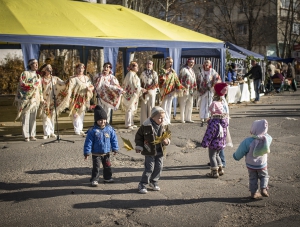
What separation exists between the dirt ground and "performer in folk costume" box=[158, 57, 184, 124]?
8.89 ft

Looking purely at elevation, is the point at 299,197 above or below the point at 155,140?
below

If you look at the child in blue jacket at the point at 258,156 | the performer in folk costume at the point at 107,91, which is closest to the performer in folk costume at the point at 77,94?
the performer in folk costume at the point at 107,91

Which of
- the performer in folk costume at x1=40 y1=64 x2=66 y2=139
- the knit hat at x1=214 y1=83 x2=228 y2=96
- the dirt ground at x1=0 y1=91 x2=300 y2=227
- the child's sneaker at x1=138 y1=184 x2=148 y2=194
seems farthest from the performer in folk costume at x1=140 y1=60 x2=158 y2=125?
the child's sneaker at x1=138 y1=184 x2=148 y2=194

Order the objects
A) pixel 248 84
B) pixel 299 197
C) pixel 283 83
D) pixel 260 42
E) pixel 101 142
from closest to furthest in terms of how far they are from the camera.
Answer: pixel 299 197 < pixel 101 142 < pixel 248 84 < pixel 283 83 < pixel 260 42

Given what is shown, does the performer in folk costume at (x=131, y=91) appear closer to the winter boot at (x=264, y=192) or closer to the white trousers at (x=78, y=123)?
the white trousers at (x=78, y=123)

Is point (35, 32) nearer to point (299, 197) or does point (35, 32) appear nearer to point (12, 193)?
point (12, 193)

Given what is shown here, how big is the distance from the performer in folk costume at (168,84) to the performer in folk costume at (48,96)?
3.02 m

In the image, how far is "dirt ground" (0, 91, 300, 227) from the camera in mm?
5332

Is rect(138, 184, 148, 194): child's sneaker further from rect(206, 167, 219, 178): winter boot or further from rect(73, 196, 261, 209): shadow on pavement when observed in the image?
rect(206, 167, 219, 178): winter boot

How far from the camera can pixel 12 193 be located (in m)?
6.38

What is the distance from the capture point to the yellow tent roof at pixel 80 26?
1105 cm

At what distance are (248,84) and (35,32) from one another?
12.7m

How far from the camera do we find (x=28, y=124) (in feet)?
34.3

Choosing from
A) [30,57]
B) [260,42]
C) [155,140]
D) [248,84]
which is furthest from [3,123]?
[260,42]
